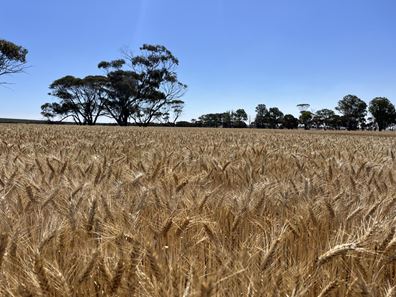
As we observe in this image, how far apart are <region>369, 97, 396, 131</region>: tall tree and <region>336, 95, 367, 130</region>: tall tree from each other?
334 centimetres

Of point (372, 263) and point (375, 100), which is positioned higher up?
point (375, 100)

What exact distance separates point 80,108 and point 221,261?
2924 inches

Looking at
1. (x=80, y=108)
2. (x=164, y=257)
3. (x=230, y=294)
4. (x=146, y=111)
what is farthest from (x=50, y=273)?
(x=80, y=108)

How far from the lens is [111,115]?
Answer: 6694cm

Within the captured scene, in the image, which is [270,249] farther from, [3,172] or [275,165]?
[275,165]

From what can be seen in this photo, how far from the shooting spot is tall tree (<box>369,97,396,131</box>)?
101188 mm

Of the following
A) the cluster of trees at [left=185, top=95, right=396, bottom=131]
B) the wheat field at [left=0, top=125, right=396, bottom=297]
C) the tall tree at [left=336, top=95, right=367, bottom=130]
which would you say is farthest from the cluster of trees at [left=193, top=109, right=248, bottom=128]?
the wheat field at [left=0, top=125, right=396, bottom=297]

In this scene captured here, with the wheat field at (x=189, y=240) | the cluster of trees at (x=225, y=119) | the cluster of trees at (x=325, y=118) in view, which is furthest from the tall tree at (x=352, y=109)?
the wheat field at (x=189, y=240)

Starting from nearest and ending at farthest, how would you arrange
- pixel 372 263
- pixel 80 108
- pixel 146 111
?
pixel 372 263
pixel 146 111
pixel 80 108

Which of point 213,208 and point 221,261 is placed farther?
point 213,208

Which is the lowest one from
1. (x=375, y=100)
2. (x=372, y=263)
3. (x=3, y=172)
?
(x=372, y=263)

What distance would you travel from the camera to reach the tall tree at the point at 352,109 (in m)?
108

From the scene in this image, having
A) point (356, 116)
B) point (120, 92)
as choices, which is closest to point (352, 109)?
point (356, 116)

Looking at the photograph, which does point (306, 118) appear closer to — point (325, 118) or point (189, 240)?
point (325, 118)
